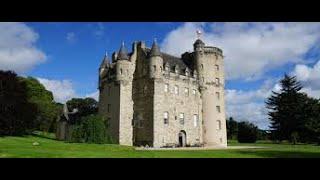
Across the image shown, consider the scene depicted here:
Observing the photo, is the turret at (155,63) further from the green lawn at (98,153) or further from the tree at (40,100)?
the tree at (40,100)

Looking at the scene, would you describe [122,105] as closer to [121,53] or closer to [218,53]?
[121,53]

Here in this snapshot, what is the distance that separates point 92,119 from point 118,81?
27.5ft

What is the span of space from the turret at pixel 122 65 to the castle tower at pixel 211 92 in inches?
392

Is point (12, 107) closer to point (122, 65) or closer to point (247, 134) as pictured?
point (122, 65)

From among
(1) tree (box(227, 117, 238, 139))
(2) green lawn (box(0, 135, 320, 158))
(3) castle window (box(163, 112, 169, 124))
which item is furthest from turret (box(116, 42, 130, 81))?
(1) tree (box(227, 117, 238, 139))

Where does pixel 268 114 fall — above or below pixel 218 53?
below

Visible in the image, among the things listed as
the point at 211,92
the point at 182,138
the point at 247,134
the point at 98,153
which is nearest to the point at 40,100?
the point at 182,138

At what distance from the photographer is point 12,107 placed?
153 feet

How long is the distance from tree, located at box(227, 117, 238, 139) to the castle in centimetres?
2923

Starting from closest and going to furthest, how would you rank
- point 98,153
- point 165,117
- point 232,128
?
point 98,153
point 165,117
point 232,128

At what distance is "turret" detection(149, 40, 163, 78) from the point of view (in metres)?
44.6

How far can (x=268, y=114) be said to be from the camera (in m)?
61.6

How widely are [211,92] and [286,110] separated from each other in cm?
1533
